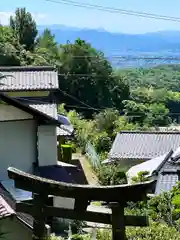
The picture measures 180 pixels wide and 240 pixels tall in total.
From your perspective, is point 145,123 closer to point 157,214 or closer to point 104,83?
point 104,83

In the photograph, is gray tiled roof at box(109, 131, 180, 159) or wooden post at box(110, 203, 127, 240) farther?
gray tiled roof at box(109, 131, 180, 159)

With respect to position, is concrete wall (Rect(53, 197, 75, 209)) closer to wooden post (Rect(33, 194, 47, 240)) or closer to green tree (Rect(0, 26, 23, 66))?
wooden post (Rect(33, 194, 47, 240))

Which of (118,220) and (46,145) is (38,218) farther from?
(46,145)

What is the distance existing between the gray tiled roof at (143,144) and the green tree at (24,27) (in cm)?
2213

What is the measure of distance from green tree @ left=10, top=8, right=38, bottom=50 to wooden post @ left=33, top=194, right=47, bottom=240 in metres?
38.1

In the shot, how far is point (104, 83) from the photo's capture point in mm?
43906

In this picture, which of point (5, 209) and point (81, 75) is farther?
point (81, 75)

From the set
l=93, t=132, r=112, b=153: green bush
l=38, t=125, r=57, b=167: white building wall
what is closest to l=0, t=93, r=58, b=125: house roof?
l=38, t=125, r=57, b=167: white building wall

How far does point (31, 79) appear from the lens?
14188 mm

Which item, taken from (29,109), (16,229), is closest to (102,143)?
(29,109)

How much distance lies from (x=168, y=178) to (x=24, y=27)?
33.3 metres

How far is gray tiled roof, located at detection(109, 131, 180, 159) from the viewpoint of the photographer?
2142 cm

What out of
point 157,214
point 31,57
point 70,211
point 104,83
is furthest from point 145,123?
point 70,211

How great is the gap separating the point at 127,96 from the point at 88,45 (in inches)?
242
